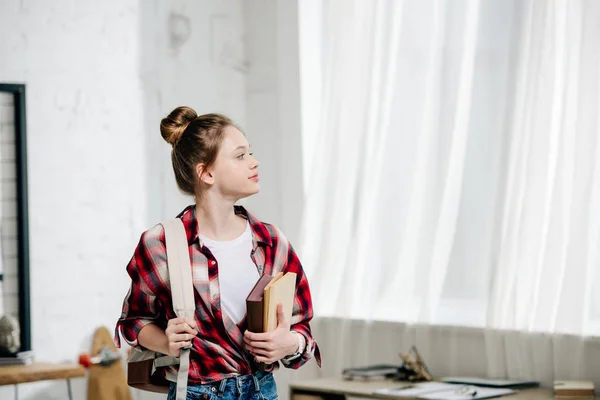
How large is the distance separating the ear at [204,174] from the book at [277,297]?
25 centimetres

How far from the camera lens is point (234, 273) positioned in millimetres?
1871

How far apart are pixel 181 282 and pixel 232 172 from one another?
0.83ft

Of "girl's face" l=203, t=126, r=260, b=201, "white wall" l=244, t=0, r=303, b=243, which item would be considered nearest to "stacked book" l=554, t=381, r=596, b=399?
"white wall" l=244, t=0, r=303, b=243

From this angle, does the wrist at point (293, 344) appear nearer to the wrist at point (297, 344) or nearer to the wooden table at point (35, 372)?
the wrist at point (297, 344)

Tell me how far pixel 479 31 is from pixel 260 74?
3.67 ft

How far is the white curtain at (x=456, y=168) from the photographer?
3.02 meters

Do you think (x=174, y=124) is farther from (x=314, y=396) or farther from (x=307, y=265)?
(x=307, y=265)

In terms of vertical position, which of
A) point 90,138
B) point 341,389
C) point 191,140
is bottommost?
point 341,389

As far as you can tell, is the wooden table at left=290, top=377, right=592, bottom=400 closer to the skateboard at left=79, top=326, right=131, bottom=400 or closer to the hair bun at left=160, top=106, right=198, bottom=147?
the skateboard at left=79, top=326, right=131, bottom=400

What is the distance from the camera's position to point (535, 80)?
3.09 metres

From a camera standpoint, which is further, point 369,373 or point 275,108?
point 275,108

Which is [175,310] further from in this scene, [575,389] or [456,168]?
[456,168]

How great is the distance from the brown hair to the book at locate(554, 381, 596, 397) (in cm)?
146

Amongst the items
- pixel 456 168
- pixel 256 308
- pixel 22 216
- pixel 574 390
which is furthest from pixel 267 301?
pixel 22 216
